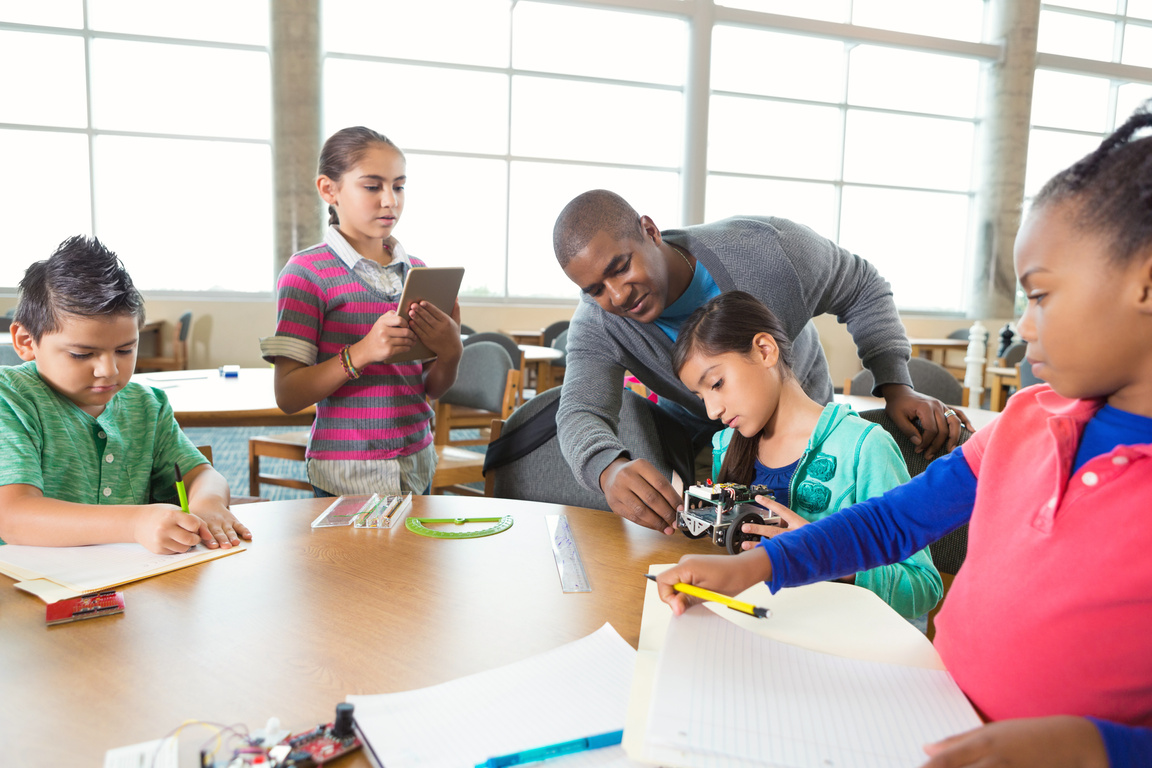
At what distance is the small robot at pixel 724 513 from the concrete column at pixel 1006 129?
28.5ft

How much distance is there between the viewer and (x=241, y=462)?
488 centimetres

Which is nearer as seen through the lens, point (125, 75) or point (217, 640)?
point (217, 640)

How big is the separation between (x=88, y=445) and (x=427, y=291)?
71 cm

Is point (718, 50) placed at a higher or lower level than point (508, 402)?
higher

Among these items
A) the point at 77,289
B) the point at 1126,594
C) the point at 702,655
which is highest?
the point at 77,289

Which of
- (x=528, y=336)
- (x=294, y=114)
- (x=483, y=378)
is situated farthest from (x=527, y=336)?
(x=483, y=378)

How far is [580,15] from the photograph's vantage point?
755 centimetres

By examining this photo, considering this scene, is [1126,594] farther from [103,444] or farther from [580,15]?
[580,15]

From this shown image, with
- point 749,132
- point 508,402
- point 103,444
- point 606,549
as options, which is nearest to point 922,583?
point 606,549

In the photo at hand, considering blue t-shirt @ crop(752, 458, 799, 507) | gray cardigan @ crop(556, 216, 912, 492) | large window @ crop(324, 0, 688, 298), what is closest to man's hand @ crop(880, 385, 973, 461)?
gray cardigan @ crop(556, 216, 912, 492)

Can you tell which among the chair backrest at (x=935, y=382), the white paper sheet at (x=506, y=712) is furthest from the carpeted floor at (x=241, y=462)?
the white paper sheet at (x=506, y=712)

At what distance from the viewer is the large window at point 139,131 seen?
21.4ft

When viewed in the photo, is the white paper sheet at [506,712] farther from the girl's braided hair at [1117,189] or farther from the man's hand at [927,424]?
the man's hand at [927,424]

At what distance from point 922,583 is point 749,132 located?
7.82 m
